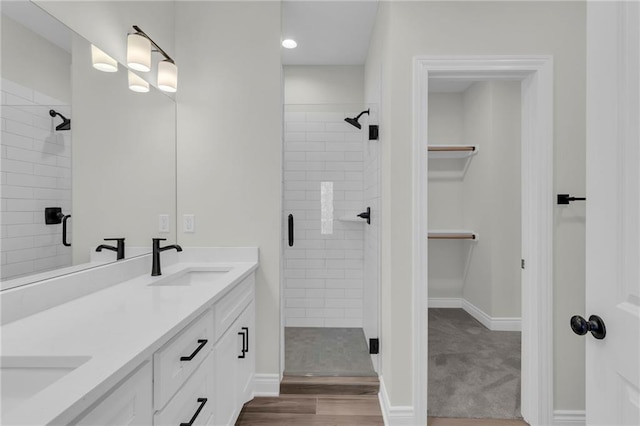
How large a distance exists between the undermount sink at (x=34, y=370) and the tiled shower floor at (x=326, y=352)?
1786 mm

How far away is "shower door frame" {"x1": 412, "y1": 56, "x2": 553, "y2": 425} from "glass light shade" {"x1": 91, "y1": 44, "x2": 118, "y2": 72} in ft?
5.25

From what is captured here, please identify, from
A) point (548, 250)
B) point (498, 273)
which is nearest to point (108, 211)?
point (548, 250)

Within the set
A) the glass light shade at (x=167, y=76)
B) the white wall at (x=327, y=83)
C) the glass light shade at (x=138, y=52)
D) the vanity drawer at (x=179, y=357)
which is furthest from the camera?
the white wall at (x=327, y=83)

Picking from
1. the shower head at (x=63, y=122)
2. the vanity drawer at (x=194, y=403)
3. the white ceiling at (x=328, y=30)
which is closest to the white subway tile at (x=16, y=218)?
the shower head at (x=63, y=122)

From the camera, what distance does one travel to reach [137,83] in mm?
1931

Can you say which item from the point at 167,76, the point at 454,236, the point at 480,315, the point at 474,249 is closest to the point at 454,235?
the point at 454,236

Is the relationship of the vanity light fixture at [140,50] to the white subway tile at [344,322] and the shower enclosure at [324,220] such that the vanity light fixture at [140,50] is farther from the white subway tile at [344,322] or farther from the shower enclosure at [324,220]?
the white subway tile at [344,322]

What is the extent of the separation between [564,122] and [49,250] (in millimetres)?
2607

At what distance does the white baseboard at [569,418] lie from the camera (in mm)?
1929

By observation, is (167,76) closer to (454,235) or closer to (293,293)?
(293,293)

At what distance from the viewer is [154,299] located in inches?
53.5

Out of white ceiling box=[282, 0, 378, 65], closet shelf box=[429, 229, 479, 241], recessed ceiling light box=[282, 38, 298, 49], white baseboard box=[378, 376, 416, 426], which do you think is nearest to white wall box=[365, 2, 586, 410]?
white baseboard box=[378, 376, 416, 426]
